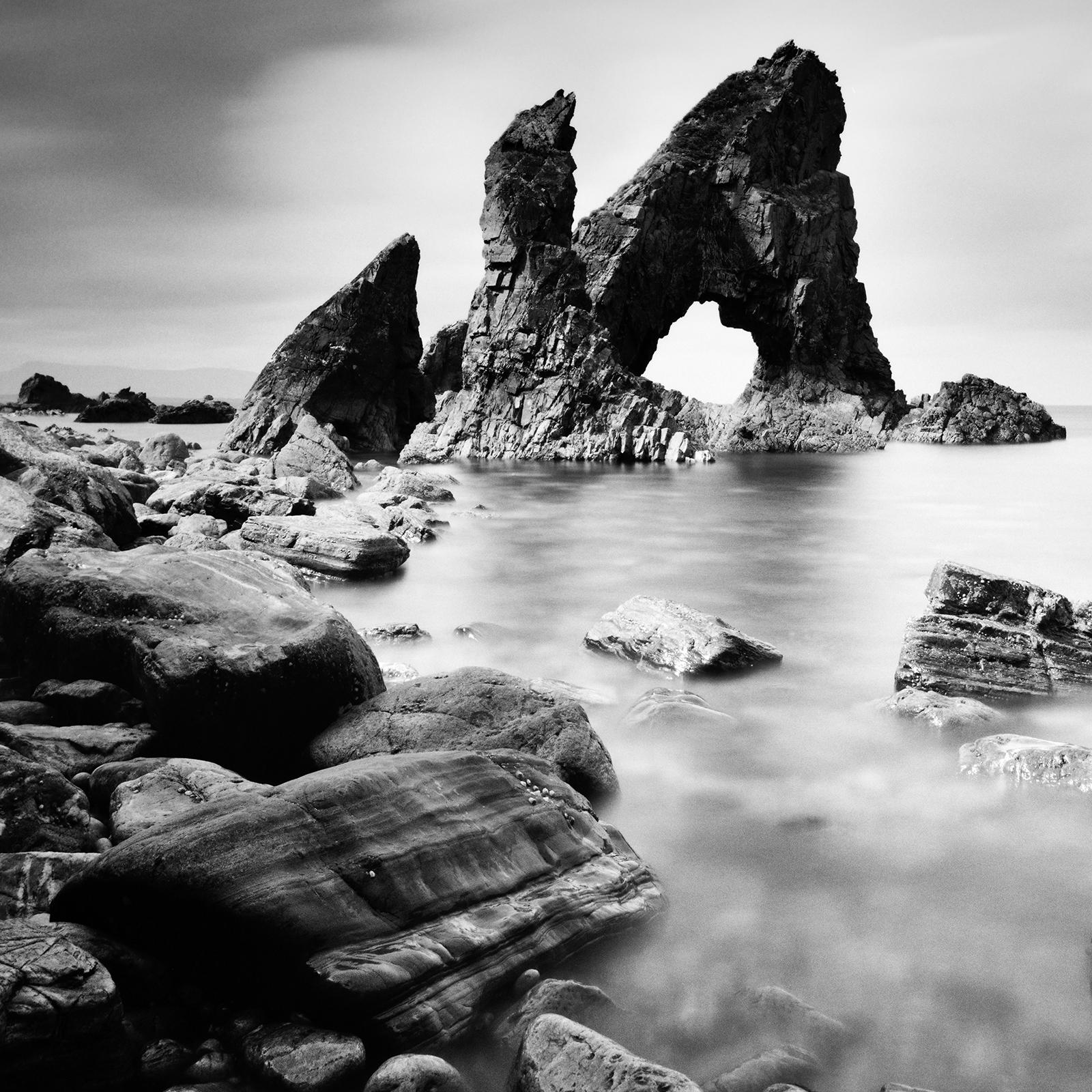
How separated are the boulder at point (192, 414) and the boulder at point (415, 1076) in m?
76.1

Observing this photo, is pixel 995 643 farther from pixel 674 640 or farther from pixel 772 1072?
pixel 772 1072

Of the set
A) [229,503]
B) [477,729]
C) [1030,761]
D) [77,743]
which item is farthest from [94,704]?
[229,503]

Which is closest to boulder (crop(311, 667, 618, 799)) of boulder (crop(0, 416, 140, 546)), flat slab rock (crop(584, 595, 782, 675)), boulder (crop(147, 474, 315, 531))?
flat slab rock (crop(584, 595, 782, 675))

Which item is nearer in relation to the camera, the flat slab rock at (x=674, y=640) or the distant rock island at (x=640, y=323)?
the flat slab rock at (x=674, y=640)

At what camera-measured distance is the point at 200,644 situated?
19.1 feet

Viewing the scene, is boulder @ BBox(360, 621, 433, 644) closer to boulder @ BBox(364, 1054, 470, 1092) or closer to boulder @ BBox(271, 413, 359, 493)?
boulder @ BBox(364, 1054, 470, 1092)

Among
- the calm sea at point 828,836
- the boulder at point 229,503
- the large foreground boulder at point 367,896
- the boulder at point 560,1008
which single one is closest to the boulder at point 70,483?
the boulder at point 229,503

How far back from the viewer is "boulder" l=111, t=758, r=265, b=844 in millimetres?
4332

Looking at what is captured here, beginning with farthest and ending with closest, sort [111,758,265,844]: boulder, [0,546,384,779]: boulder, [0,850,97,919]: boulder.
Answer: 1. [0,546,384,779]: boulder
2. [111,758,265,844]: boulder
3. [0,850,97,919]: boulder

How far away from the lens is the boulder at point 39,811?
410cm

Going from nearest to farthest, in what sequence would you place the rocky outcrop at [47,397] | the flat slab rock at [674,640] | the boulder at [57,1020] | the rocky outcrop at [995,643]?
the boulder at [57,1020] → the rocky outcrop at [995,643] → the flat slab rock at [674,640] → the rocky outcrop at [47,397]

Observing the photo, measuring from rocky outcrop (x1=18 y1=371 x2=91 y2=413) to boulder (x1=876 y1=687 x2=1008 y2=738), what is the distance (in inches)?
3679

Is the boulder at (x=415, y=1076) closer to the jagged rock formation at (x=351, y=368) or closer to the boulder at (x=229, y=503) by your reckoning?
the boulder at (x=229, y=503)

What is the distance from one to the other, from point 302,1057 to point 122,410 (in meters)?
77.3
